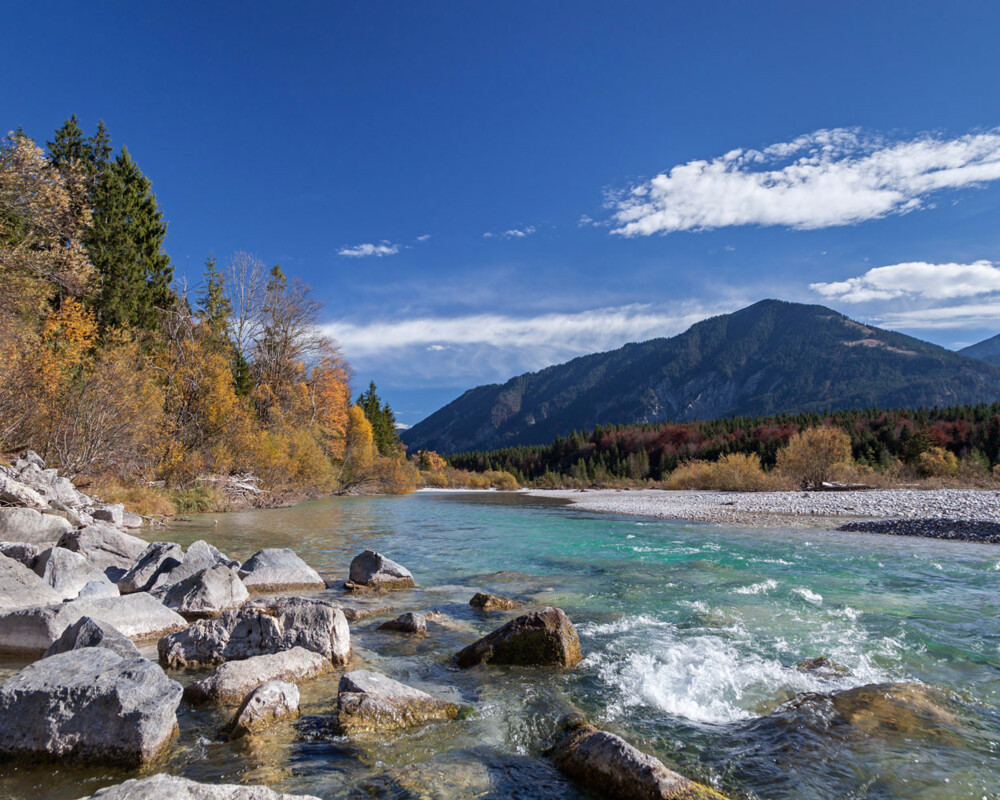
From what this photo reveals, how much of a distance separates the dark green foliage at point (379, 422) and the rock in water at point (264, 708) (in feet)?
200

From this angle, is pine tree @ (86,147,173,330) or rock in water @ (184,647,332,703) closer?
rock in water @ (184,647,332,703)

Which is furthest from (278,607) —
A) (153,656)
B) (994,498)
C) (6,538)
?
(994,498)

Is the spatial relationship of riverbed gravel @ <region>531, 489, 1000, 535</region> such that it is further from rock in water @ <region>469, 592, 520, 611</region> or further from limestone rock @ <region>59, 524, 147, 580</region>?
limestone rock @ <region>59, 524, 147, 580</region>

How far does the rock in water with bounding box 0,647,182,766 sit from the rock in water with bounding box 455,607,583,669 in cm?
332

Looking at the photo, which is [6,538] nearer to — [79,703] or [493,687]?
[79,703]

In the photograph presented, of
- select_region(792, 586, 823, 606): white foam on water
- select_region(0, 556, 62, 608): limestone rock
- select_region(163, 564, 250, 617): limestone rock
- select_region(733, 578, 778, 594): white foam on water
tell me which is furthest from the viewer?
select_region(733, 578, 778, 594): white foam on water

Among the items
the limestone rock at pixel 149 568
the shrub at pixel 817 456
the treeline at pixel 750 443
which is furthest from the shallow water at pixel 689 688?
the treeline at pixel 750 443

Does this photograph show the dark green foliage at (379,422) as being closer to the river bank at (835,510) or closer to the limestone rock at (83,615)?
the river bank at (835,510)

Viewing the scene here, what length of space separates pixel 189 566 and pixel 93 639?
4.76 meters

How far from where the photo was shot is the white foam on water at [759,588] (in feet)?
33.0

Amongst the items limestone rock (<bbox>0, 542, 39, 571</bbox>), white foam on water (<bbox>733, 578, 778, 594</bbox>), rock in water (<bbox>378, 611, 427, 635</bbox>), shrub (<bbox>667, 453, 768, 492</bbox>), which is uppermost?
limestone rock (<bbox>0, 542, 39, 571</bbox>)

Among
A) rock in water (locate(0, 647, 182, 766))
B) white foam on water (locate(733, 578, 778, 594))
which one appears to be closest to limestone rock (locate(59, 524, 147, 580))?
rock in water (locate(0, 647, 182, 766))

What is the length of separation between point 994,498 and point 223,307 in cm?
4696

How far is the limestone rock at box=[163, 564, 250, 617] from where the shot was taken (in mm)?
8078
